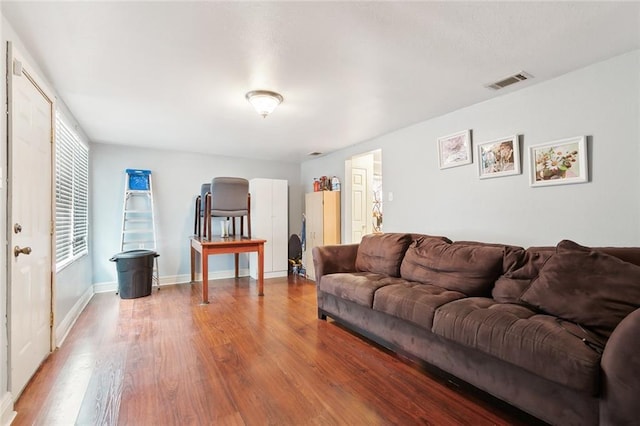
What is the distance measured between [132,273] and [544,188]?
4946 mm

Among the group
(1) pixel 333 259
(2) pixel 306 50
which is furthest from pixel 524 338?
(2) pixel 306 50

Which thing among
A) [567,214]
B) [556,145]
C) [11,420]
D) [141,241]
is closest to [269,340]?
[11,420]

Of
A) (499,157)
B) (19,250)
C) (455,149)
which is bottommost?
(19,250)

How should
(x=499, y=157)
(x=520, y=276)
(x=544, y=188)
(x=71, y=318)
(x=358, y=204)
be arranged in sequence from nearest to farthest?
(x=520, y=276), (x=544, y=188), (x=499, y=157), (x=71, y=318), (x=358, y=204)

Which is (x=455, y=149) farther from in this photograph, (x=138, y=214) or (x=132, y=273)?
(x=138, y=214)

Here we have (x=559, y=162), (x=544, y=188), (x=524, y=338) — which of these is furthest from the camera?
(x=544, y=188)

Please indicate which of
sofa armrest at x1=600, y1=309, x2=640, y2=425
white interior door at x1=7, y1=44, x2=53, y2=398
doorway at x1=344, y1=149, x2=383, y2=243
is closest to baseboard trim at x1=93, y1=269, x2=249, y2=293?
doorway at x1=344, y1=149, x2=383, y2=243

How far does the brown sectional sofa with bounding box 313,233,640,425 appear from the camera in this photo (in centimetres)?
140

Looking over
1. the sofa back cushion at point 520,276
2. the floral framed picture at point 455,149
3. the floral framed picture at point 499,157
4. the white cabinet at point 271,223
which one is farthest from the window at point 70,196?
the floral framed picture at point 499,157

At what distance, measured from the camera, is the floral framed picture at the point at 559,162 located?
2.41m

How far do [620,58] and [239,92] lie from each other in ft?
9.85

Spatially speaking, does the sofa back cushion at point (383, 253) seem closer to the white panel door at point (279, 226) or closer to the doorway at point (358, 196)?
the doorway at point (358, 196)

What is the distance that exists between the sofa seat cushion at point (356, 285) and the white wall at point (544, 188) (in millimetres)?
1085

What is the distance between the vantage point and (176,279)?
5336 millimetres
